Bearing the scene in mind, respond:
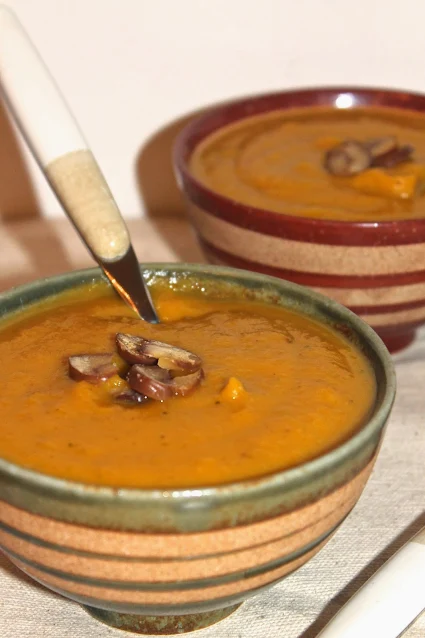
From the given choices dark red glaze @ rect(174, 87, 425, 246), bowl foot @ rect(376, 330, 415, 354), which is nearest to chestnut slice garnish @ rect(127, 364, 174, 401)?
dark red glaze @ rect(174, 87, 425, 246)

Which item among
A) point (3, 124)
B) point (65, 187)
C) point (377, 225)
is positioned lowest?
point (377, 225)

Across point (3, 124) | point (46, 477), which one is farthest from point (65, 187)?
point (3, 124)

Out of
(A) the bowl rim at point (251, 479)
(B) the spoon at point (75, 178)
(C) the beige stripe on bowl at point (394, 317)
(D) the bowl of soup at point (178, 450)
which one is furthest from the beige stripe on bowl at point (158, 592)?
(C) the beige stripe on bowl at point (394, 317)

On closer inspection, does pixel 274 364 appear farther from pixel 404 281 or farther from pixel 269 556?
pixel 404 281

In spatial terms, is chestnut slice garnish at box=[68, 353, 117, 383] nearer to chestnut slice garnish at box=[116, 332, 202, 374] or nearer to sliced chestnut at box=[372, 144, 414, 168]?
chestnut slice garnish at box=[116, 332, 202, 374]

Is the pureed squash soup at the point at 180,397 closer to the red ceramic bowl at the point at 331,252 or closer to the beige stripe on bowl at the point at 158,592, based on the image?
the beige stripe on bowl at the point at 158,592

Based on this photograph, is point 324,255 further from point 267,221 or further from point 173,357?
point 173,357
